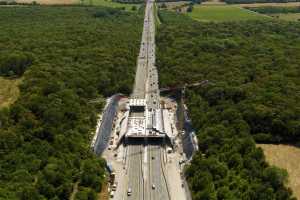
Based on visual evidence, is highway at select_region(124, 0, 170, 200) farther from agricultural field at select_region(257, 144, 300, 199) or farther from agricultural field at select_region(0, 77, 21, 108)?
agricultural field at select_region(0, 77, 21, 108)

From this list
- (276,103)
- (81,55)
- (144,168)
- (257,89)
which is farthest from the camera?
(81,55)

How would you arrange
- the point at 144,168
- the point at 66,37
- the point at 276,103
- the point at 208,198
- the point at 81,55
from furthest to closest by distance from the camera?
1. the point at 66,37
2. the point at 81,55
3. the point at 276,103
4. the point at 144,168
5. the point at 208,198

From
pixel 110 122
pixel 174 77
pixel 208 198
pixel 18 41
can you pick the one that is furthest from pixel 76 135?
pixel 18 41

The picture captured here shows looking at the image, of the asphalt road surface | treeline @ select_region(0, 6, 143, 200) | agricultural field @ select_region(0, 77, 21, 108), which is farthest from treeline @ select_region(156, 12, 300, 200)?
agricultural field @ select_region(0, 77, 21, 108)

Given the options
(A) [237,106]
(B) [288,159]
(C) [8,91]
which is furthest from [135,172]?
(C) [8,91]

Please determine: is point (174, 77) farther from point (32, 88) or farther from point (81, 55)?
point (32, 88)

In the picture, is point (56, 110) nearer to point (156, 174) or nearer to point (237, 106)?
point (156, 174)

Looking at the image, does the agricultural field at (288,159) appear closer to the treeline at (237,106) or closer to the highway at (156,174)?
the treeline at (237,106)

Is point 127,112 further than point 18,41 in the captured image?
No

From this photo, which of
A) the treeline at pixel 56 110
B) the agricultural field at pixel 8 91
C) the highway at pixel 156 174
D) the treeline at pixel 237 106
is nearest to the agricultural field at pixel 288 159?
the treeline at pixel 237 106
